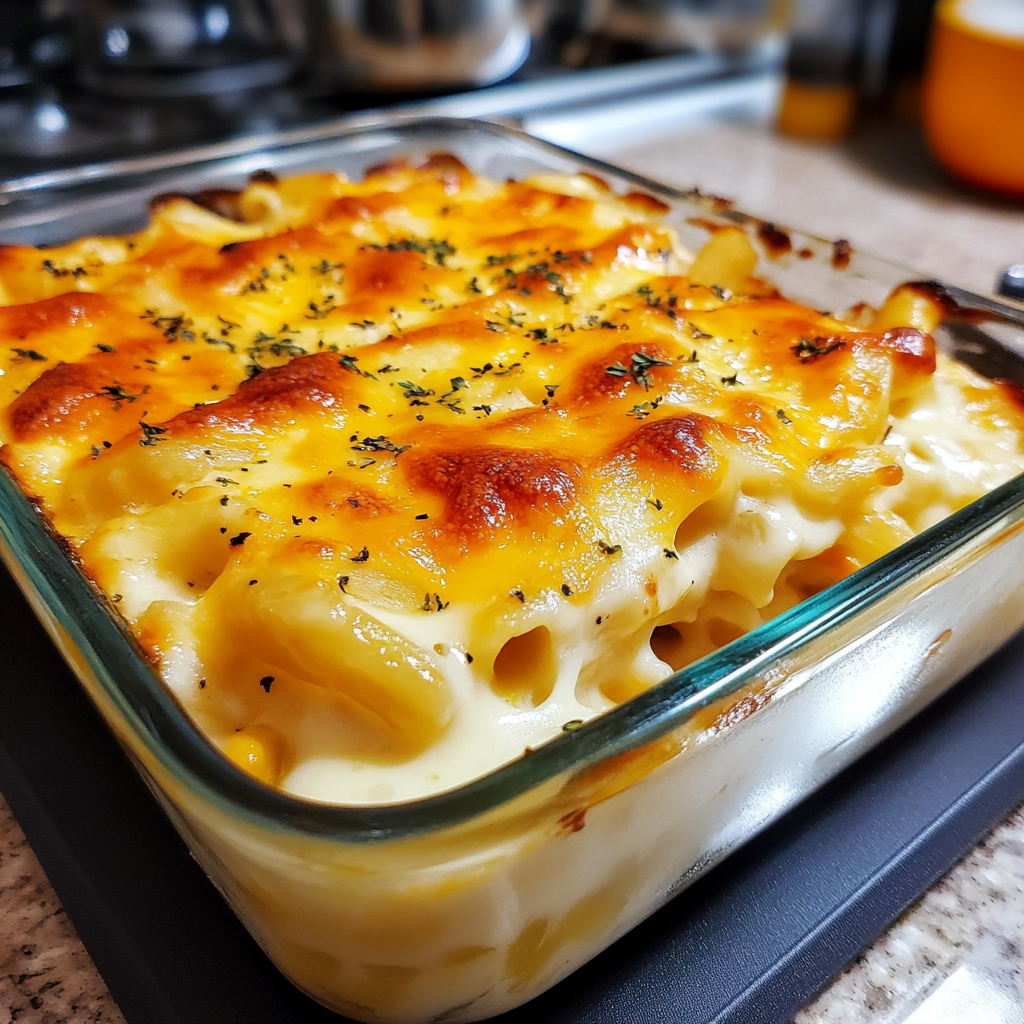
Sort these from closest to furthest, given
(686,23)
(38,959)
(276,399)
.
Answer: (38,959), (276,399), (686,23)

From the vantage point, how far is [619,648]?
64 centimetres

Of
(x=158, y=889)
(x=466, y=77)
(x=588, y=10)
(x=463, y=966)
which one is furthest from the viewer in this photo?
(x=588, y=10)

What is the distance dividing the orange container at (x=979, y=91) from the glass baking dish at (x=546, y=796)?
143 centimetres

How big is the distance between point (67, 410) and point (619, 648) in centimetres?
46

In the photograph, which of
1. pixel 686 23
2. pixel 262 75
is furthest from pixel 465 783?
pixel 686 23

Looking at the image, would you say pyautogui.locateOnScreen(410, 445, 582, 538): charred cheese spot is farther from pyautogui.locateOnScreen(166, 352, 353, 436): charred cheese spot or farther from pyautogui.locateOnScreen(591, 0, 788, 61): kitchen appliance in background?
pyautogui.locateOnScreen(591, 0, 788, 61): kitchen appliance in background

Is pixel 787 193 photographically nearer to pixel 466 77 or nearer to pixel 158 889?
pixel 466 77

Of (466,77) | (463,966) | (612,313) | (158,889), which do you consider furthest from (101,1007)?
(466,77)

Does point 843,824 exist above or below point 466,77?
below

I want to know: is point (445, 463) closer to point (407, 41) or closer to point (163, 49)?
point (407, 41)

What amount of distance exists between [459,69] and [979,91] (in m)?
0.96

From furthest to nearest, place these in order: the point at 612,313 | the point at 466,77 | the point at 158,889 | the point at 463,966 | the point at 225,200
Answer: the point at 466,77, the point at 225,200, the point at 612,313, the point at 158,889, the point at 463,966

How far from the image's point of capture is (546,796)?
0.45 metres

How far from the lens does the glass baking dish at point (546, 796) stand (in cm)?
44
